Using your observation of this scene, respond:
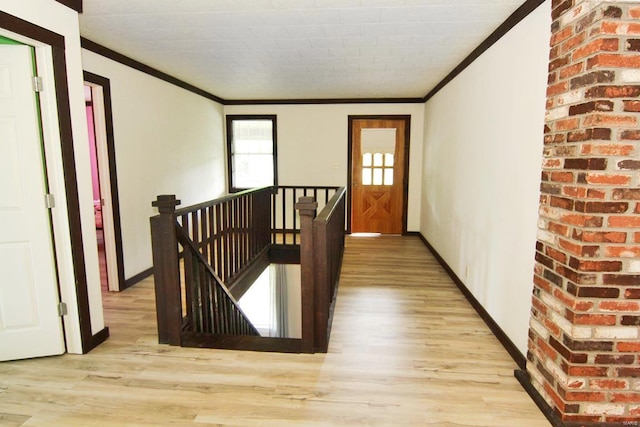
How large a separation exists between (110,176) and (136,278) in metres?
1.16

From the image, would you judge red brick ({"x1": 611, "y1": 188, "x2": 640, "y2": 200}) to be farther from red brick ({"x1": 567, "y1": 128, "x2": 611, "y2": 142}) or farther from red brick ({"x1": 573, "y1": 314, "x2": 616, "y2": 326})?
red brick ({"x1": 573, "y1": 314, "x2": 616, "y2": 326})

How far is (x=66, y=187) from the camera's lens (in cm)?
229

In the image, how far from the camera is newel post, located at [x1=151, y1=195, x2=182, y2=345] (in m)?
2.43

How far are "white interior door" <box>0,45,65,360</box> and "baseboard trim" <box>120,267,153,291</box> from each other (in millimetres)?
1375

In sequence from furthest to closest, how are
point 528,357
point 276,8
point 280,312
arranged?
point 280,312 < point 276,8 < point 528,357

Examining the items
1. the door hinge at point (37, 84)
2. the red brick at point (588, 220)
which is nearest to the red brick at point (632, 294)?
the red brick at point (588, 220)

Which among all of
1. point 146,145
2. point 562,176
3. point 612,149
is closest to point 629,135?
point 612,149

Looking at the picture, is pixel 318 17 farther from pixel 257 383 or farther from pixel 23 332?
pixel 23 332

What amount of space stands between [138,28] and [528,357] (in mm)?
3661

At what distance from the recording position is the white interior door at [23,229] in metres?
2.12

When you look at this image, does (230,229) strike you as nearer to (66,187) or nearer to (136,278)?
(136,278)

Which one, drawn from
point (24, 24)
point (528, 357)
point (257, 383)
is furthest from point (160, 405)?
point (24, 24)

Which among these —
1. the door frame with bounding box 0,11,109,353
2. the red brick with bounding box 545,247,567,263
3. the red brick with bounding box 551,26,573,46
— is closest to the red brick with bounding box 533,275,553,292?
the red brick with bounding box 545,247,567,263

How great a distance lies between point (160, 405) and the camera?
1.93 meters
